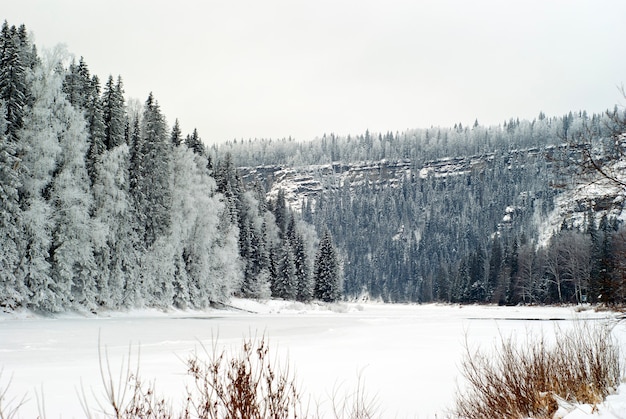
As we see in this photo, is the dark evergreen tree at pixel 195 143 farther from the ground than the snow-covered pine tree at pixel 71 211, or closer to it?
farther from the ground

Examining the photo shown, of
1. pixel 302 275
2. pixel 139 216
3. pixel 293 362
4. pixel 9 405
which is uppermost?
pixel 139 216

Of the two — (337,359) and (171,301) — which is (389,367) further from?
(171,301)

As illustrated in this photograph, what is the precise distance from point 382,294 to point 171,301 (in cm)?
12096

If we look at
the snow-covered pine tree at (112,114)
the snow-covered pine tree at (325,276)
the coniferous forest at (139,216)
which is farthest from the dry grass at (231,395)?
the snow-covered pine tree at (325,276)

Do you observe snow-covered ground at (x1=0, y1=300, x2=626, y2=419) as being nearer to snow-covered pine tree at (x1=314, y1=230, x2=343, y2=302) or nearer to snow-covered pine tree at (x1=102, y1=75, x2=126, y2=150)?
snow-covered pine tree at (x1=102, y1=75, x2=126, y2=150)

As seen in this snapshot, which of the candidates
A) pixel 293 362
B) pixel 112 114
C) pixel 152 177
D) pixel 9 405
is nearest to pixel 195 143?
pixel 152 177

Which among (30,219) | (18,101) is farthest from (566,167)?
(18,101)

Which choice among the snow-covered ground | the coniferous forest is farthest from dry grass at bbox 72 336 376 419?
the coniferous forest

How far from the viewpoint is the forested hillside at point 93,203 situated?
2609 centimetres

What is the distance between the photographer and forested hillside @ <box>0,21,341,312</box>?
2609 cm

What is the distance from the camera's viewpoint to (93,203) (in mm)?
30719

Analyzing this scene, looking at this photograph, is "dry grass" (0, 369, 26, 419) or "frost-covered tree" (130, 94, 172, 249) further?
"frost-covered tree" (130, 94, 172, 249)

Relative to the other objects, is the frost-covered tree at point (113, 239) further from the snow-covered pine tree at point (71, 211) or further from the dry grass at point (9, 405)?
the dry grass at point (9, 405)

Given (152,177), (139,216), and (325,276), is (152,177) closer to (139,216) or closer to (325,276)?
(139,216)
